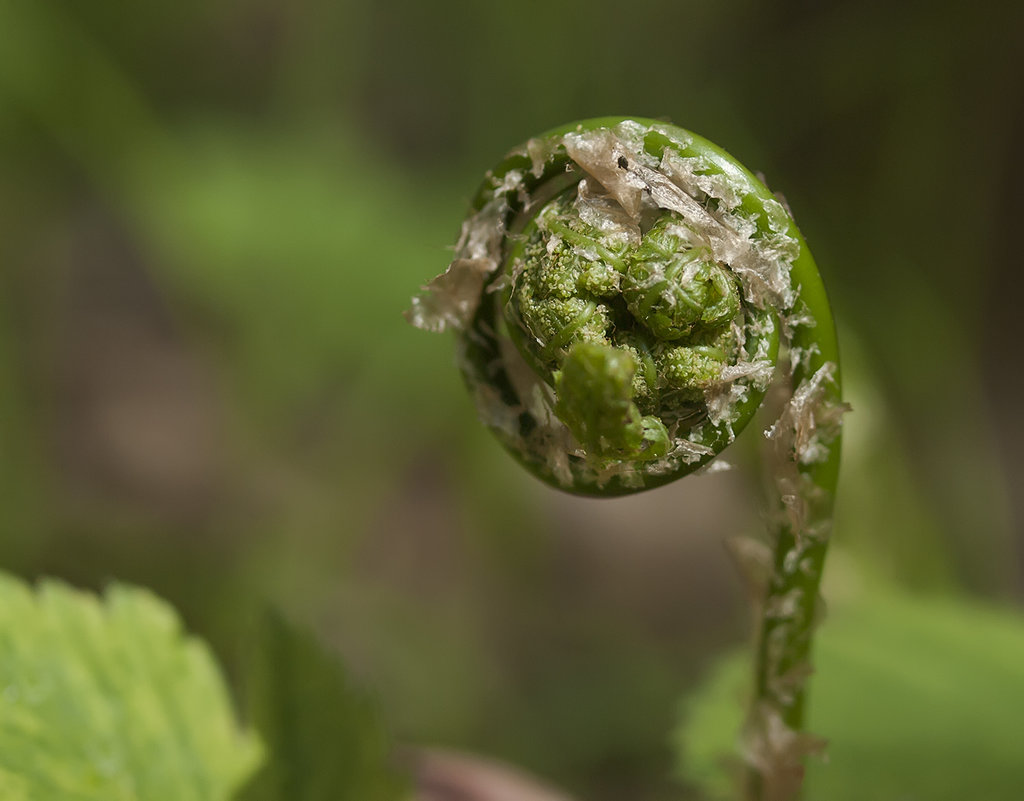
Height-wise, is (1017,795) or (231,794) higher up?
(1017,795)

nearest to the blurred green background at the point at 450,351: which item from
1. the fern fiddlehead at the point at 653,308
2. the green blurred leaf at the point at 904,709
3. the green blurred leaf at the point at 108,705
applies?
the green blurred leaf at the point at 904,709

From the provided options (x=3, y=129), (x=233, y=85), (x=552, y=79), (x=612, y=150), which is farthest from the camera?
(x=233, y=85)

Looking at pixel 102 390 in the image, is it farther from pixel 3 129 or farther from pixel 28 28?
pixel 28 28

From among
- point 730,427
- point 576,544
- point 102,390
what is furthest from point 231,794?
point 102,390

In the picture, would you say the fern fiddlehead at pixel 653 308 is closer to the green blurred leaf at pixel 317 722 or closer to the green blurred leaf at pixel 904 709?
the green blurred leaf at pixel 317 722

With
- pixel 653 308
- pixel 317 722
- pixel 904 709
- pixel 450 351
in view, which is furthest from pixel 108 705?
pixel 450 351
